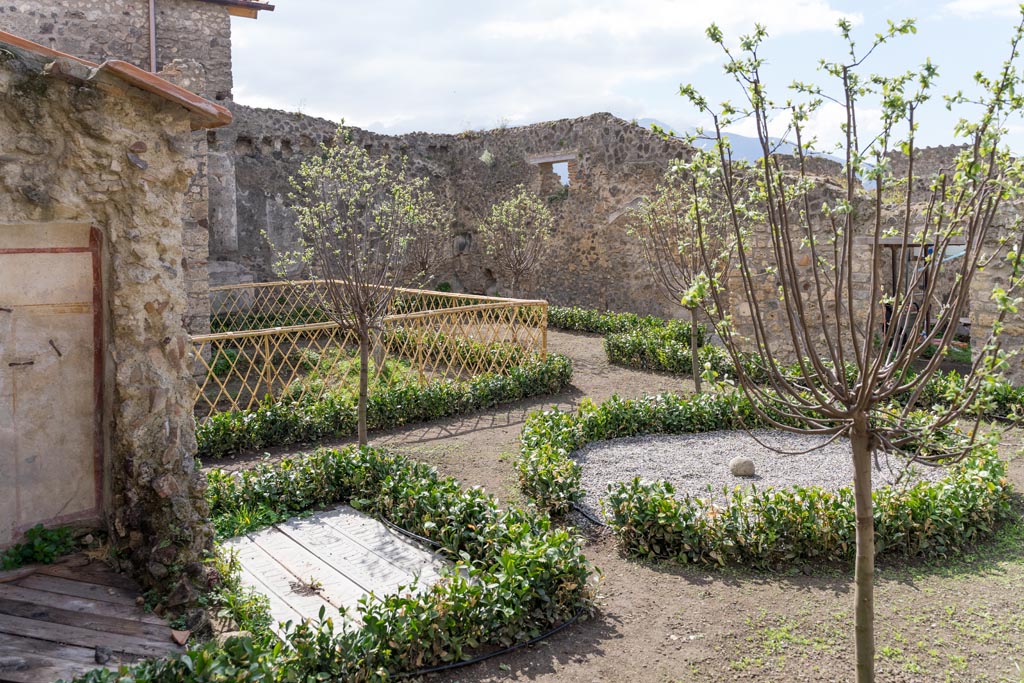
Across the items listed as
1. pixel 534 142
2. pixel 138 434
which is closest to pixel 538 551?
pixel 138 434

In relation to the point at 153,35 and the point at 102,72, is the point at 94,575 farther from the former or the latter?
the point at 153,35

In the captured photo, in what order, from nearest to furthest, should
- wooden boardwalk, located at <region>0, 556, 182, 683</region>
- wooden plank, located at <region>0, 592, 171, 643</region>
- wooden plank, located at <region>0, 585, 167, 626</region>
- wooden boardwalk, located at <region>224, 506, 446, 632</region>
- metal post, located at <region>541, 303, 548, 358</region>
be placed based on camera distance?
1. wooden boardwalk, located at <region>0, 556, 182, 683</region>
2. wooden plank, located at <region>0, 592, 171, 643</region>
3. wooden plank, located at <region>0, 585, 167, 626</region>
4. wooden boardwalk, located at <region>224, 506, 446, 632</region>
5. metal post, located at <region>541, 303, 548, 358</region>

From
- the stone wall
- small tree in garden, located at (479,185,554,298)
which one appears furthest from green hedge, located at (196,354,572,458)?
small tree in garden, located at (479,185,554,298)

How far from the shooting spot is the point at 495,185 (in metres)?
15.7

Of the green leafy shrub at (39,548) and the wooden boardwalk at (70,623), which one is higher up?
the green leafy shrub at (39,548)

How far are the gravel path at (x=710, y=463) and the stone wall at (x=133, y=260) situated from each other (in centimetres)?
261

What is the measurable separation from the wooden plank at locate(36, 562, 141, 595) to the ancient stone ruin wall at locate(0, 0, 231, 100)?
8.84 m

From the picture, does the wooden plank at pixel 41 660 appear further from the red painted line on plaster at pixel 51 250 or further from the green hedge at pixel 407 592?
the red painted line on plaster at pixel 51 250

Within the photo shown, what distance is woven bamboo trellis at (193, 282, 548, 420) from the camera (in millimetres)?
7441

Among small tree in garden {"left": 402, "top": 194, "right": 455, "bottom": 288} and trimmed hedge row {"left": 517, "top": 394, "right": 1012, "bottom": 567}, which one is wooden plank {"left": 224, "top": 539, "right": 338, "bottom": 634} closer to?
trimmed hedge row {"left": 517, "top": 394, "right": 1012, "bottom": 567}

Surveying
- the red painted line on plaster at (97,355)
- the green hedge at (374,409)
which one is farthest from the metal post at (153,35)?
the red painted line on plaster at (97,355)

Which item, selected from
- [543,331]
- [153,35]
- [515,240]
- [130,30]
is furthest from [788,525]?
[130,30]

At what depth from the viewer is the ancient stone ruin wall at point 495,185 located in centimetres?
1276

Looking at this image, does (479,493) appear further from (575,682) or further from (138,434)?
(138,434)
